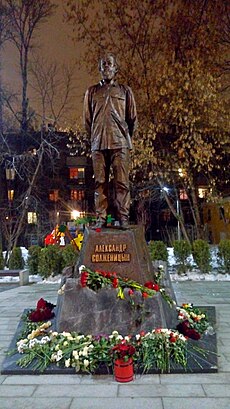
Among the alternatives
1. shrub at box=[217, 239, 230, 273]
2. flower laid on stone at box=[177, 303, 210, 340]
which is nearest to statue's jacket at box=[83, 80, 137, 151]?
flower laid on stone at box=[177, 303, 210, 340]

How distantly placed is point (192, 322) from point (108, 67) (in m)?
3.35

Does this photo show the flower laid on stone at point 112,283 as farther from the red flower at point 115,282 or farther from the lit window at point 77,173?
the lit window at point 77,173

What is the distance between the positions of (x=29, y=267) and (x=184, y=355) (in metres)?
8.05

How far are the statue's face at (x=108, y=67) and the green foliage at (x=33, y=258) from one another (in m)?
7.03

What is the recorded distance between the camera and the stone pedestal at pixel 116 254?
15.3 feet

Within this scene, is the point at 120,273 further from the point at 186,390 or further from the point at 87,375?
the point at 186,390

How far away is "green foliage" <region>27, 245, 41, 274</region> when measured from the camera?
36.4ft

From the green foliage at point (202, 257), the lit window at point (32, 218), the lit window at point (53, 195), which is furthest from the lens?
the lit window at point (53, 195)

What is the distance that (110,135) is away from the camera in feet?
16.3

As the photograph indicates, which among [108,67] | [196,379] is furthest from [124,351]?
[108,67]

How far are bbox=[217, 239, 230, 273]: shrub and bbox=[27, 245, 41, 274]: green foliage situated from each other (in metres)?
5.04

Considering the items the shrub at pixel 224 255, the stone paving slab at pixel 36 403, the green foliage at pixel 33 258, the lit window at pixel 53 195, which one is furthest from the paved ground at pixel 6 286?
the lit window at pixel 53 195

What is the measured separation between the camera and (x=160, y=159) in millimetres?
12383

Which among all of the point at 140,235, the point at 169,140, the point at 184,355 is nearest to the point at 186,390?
the point at 184,355
